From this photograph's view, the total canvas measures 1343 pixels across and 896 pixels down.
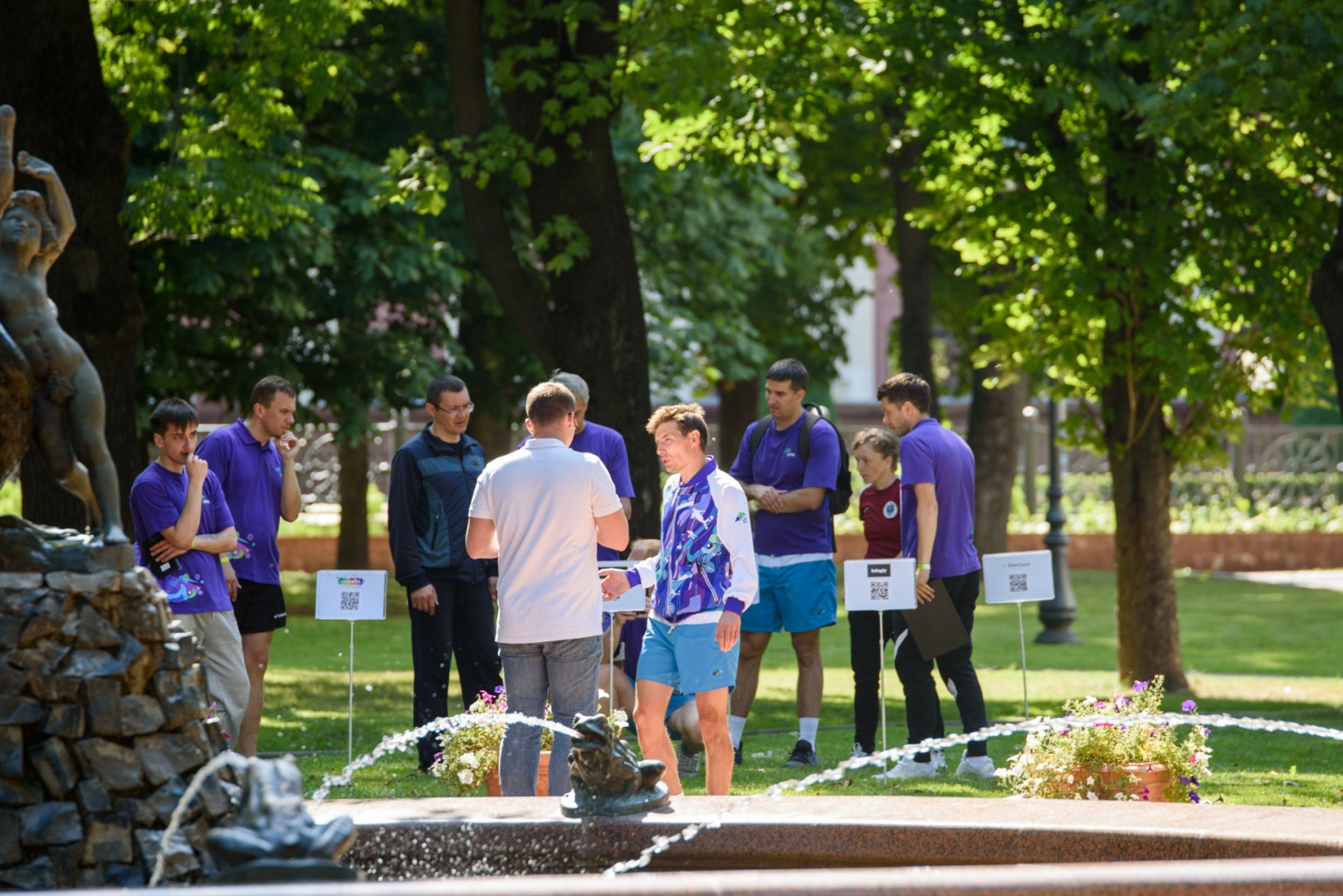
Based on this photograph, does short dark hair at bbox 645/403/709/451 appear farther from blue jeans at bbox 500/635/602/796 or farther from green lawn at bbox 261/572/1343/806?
green lawn at bbox 261/572/1343/806

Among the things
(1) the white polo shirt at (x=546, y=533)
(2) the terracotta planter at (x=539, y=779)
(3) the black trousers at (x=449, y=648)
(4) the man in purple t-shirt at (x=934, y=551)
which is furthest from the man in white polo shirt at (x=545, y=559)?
(4) the man in purple t-shirt at (x=934, y=551)

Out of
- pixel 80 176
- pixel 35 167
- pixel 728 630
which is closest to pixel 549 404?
pixel 728 630

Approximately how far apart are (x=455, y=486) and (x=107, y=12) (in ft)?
23.8

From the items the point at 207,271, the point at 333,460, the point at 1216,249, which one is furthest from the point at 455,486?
the point at 333,460

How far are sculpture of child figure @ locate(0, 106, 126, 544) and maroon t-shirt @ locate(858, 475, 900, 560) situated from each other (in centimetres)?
506

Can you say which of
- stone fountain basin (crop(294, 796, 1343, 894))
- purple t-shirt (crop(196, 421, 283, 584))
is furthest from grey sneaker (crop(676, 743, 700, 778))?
stone fountain basin (crop(294, 796, 1343, 894))

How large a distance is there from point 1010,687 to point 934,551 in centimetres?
530

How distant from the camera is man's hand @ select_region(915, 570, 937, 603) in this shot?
8.55m

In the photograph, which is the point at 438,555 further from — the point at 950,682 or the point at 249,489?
the point at 950,682

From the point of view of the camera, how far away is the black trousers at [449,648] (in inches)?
345

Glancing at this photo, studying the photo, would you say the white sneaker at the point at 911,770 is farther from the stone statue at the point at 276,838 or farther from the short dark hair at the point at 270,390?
the stone statue at the point at 276,838

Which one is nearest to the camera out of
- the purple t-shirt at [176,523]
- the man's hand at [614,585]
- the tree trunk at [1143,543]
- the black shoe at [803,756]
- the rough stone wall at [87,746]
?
the rough stone wall at [87,746]

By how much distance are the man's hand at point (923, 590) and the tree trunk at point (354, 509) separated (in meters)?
16.6

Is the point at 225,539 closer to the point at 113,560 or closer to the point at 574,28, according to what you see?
the point at 113,560
